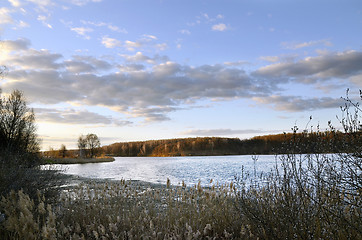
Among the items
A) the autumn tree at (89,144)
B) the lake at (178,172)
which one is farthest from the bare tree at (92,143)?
the lake at (178,172)

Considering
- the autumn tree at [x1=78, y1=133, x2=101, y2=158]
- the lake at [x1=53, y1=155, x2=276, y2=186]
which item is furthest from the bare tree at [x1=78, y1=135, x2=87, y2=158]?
the lake at [x1=53, y1=155, x2=276, y2=186]

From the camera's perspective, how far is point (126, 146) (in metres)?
138

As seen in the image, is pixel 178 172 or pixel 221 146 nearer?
pixel 178 172

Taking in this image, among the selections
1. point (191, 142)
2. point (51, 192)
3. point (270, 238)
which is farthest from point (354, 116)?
point (191, 142)

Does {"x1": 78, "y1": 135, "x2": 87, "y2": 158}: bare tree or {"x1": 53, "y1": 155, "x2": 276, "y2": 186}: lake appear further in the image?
{"x1": 78, "y1": 135, "x2": 87, "y2": 158}: bare tree

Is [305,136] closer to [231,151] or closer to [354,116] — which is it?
[354,116]

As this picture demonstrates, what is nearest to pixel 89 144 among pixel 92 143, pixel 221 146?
pixel 92 143

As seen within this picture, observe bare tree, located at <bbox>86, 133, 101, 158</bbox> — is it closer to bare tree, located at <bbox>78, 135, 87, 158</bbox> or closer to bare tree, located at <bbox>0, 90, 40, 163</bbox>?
bare tree, located at <bbox>78, 135, 87, 158</bbox>

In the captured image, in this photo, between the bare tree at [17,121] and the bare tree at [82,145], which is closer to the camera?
the bare tree at [17,121]

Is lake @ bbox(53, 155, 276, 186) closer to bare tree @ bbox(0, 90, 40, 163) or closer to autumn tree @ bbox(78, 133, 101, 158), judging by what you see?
bare tree @ bbox(0, 90, 40, 163)

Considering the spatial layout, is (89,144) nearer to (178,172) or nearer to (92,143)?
(92,143)

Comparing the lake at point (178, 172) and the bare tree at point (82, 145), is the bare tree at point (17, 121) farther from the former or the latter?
the bare tree at point (82, 145)

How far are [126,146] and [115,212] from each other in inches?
5325

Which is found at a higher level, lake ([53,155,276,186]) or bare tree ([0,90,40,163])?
bare tree ([0,90,40,163])
